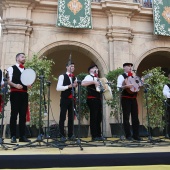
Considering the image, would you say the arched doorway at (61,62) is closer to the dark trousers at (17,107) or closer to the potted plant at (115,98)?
the potted plant at (115,98)

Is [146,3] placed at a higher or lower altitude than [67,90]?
higher

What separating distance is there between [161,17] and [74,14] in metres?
4.00

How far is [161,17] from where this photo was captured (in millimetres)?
10609

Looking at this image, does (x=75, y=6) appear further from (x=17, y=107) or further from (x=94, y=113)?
(x=17, y=107)

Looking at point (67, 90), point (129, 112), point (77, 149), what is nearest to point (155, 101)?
point (129, 112)

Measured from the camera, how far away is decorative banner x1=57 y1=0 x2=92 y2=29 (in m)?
9.73

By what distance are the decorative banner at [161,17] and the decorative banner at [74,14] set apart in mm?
3063

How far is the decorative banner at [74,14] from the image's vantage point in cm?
973

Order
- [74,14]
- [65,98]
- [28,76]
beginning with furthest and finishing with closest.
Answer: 1. [74,14]
2. [65,98]
3. [28,76]

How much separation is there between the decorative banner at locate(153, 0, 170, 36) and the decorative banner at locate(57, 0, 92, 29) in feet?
10.1

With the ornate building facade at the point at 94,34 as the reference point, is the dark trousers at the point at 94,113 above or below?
below

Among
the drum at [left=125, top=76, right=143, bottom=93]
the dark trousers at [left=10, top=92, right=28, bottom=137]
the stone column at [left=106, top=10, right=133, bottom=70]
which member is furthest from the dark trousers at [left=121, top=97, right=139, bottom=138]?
the stone column at [left=106, top=10, right=133, bottom=70]

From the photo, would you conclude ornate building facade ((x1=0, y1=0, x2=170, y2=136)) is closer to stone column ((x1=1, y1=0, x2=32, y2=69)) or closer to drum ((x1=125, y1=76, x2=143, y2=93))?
stone column ((x1=1, y1=0, x2=32, y2=69))

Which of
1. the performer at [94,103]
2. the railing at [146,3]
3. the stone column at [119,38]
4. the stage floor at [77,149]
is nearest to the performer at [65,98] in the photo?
the performer at [94,103]
